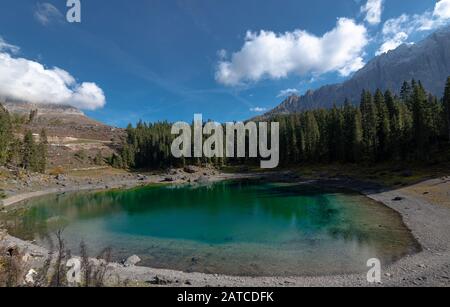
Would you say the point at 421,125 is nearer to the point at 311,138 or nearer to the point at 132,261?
the point at 311,138

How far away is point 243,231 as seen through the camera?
110 feet

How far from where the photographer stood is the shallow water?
74.0 feet

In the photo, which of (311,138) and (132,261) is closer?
(132,261)

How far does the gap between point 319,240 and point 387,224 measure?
362 inches

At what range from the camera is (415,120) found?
67250 mm

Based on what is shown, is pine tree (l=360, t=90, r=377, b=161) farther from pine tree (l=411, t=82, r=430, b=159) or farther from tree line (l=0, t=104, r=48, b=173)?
tree line (l=0, t=104, r=48, b=173)

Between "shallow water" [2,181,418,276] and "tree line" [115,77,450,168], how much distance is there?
30363 mm

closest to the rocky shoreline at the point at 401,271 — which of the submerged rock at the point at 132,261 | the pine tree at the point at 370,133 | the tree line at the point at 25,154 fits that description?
the submerged rock at the point at 132,261

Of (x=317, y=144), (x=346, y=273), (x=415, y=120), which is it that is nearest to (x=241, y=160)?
(x=317, y=144)

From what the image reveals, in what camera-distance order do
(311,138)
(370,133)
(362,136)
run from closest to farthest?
1. (370,133)
2. (362,136)
3. (311,138)

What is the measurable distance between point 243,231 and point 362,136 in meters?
65.8

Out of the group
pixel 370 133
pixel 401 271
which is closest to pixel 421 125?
pixel 370 133

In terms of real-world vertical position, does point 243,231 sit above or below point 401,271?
below
